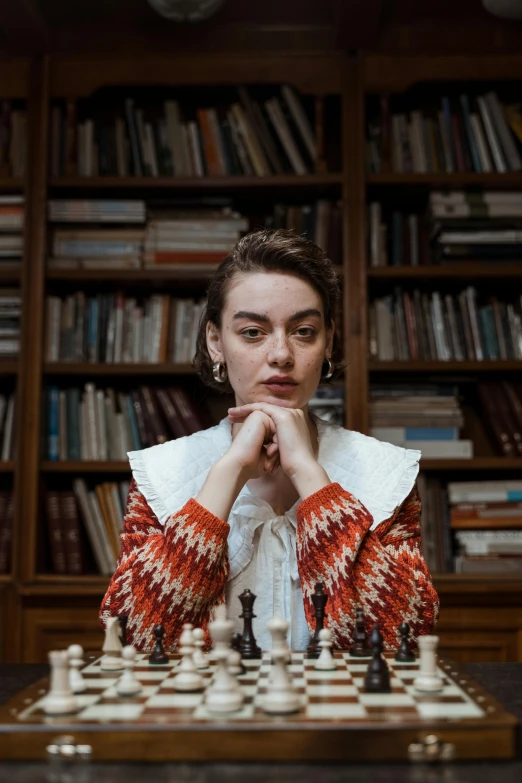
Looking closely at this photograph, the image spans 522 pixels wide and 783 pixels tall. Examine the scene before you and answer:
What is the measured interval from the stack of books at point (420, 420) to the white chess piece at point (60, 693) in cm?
222

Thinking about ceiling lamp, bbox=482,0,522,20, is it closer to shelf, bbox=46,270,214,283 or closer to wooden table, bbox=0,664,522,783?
→ shelf, bbox=46,270,214,283

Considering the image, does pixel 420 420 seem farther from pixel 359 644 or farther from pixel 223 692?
pixel 223 692

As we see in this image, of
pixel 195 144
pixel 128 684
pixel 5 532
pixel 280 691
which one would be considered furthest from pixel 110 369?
pixel 280 691

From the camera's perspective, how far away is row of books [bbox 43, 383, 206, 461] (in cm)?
307

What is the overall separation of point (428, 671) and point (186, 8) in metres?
2.62

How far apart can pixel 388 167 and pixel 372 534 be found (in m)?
2.01

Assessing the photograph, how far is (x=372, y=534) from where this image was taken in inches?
57.6

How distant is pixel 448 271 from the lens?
10.0 feet

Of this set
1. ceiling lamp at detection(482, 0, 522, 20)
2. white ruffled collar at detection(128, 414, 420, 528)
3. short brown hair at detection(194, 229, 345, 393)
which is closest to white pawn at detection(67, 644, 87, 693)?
white ruffled collar at detection(128, 414, 420, 528)

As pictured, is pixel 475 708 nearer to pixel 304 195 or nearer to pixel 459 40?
pixel 304 195

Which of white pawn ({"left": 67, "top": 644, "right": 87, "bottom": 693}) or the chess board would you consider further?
white pawn ({"left": 67, "top": 644, "right": 87, "bottom": 693})

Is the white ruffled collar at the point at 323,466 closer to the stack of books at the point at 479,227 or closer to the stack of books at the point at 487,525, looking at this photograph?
the stack of books at the point at 487,525

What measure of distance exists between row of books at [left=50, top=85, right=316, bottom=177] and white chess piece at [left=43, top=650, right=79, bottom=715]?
251 cm

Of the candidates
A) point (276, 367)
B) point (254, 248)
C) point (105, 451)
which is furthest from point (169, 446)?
point (105, 451)
